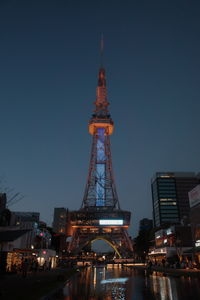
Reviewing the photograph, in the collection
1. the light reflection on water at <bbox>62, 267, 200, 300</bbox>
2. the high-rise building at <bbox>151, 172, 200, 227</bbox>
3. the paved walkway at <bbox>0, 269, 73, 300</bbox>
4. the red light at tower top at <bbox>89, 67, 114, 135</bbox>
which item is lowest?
the light reflection on water at <bbox>62, 267, 200, 300</bbox>

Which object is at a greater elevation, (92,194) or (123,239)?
(92,194)

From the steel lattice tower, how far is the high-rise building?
178 ft

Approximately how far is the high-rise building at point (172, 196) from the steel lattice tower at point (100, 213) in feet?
178

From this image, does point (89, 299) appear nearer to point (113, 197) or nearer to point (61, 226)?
point (113, 197)

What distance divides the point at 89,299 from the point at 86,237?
353ft

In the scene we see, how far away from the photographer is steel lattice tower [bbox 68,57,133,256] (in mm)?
113188

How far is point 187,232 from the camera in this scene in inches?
2837

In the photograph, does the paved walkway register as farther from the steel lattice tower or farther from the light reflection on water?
the steel lattice tower

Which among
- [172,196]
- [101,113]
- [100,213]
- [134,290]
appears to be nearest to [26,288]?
[134,290]

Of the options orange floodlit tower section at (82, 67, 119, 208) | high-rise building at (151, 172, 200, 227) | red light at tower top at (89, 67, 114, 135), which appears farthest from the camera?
high-rise building at (151, 172, 200, 227)

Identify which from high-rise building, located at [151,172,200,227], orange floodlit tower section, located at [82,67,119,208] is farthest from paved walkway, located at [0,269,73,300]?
high-rise building, located at [151,172,200,227]

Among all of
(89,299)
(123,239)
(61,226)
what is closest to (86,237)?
(123,239)

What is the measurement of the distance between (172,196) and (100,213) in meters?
70.8

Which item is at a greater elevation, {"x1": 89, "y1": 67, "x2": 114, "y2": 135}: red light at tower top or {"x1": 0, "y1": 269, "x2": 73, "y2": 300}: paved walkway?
{"x1": 89, "y1": 67, "x2": 114, "y2": 135}: red light at tower top
